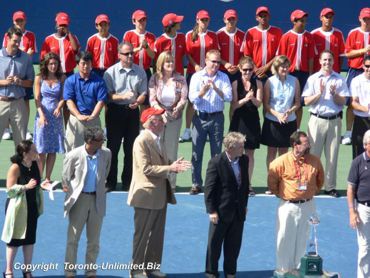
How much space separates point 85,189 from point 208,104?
12.6ft

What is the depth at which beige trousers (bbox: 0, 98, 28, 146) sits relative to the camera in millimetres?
14836

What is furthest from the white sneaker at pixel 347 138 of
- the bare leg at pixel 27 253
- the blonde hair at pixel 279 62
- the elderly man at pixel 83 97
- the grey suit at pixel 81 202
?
the bare leg at pixel 27 253

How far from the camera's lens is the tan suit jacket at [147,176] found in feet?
36.8

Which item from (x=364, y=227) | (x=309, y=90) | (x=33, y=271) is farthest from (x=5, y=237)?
(x=309, y=90)

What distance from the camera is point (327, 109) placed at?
582 inches

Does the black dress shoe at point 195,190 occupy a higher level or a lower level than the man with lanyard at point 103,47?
lower

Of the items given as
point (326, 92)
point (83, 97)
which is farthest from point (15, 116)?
point (326, 92)

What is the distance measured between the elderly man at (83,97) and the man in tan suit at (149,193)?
2966 mm

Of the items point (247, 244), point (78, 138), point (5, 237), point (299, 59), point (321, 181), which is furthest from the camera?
point (299, 59)

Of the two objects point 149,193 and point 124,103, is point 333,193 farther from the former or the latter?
point 149,193

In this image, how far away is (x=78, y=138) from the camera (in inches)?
568

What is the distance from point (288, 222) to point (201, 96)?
3.47 metres

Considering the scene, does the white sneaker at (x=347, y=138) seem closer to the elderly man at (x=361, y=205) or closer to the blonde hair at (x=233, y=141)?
the elderly man at (x=361, y=205)

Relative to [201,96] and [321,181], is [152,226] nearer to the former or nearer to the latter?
[321,181]
